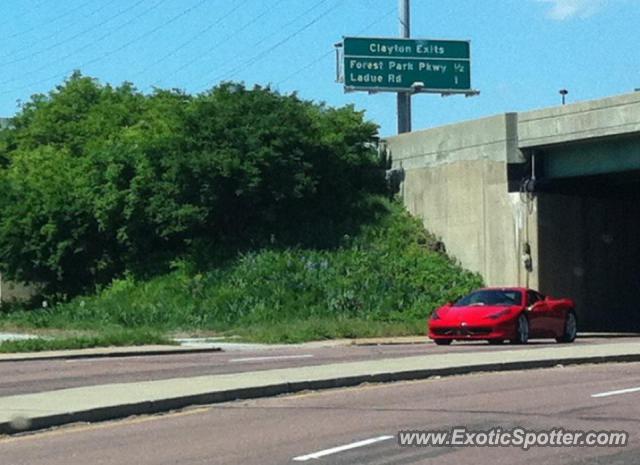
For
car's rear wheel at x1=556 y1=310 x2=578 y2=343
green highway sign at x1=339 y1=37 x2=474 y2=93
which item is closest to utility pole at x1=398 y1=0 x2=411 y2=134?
green highway sign at x1=339 y1=37 x2=474 y2=93

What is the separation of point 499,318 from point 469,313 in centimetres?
66

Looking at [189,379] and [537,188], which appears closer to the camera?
[189,379]

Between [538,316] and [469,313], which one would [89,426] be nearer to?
[469,313]

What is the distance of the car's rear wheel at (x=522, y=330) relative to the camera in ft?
92.4

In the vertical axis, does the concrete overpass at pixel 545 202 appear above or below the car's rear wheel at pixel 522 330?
above

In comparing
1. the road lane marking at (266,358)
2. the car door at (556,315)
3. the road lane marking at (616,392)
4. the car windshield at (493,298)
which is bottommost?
the road lane marking at (616,392)

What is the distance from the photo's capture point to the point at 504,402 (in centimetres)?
1509

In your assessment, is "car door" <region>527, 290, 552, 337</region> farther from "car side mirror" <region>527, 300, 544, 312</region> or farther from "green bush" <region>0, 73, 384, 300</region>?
"green bush" <region>0, 73, 384, 300</region>

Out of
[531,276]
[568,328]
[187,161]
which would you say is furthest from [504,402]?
[187,161]

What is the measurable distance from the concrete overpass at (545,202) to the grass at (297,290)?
1.50 metres

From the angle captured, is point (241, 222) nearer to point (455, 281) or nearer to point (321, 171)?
point (321, 171)

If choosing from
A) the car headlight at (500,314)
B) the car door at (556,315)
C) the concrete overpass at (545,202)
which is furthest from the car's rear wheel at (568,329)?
the concrete overpass at (545,202)

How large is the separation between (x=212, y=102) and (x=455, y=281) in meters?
11.3

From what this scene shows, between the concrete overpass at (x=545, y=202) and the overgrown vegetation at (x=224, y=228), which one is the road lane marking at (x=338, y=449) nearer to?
the overgrown vegetation at (x=224, y=228)
